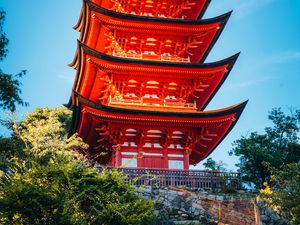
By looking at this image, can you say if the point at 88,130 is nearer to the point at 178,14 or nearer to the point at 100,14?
the point at 100,14

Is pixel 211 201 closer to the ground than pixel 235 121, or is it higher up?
closer to the ground

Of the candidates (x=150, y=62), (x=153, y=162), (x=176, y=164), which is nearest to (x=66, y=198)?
(x=153, y=162)

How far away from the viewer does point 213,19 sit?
20156mm

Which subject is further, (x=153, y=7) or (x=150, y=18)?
(x=153, y=7)

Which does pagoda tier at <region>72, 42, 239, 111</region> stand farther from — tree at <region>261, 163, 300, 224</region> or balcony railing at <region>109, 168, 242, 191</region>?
tree at <region>261, 163, 300, 224</region>

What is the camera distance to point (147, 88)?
62.9ft

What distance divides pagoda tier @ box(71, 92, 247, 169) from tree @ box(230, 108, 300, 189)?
256 inches

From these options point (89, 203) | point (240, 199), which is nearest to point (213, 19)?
point (240, 199)

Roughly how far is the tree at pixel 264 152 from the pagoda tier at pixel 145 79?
6923mm

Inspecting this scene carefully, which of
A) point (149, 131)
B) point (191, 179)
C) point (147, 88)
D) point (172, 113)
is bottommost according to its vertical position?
point (191, 179)

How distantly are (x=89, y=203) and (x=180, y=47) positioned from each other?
484 inches

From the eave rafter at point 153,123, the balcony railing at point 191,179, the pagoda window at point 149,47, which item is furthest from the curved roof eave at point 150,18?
the balcony railing at point 191,179

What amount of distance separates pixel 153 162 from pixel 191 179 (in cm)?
264

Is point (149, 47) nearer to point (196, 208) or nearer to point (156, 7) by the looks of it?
point (156, 7)
